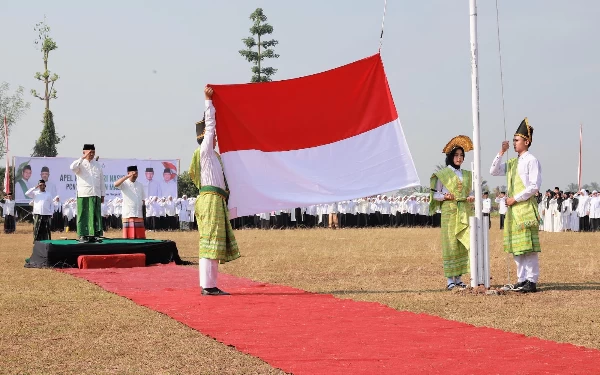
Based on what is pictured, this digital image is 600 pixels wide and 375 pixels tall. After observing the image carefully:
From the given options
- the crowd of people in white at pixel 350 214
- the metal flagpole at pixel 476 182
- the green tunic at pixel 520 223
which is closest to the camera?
the metal flagpole at pixel 476 182

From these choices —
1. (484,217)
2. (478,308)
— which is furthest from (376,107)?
(478,308)

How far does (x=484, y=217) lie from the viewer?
32.3 ft

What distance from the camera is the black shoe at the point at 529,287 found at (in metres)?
9.88

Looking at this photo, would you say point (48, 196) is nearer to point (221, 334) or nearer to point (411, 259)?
point (411, 259)

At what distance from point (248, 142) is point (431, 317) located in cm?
343

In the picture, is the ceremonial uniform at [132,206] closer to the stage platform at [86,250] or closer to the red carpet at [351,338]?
the stage platform at [86,250]

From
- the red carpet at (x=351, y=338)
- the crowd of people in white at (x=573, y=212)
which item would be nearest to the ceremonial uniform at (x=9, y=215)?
the crowd of people in white at (x=573, y=212)

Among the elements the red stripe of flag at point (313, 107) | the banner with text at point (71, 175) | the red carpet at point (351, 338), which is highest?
the banner with text at point (71, 175)

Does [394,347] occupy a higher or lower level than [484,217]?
lower

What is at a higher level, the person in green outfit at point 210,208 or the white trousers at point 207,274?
the person in green outfit at point 210,208

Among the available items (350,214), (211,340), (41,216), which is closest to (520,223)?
(211,340)

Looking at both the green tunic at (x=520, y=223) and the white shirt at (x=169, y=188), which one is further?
the white shirt at (x=169, y=188)

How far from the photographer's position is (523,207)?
9.98 m

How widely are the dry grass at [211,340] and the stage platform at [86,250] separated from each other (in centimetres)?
57
